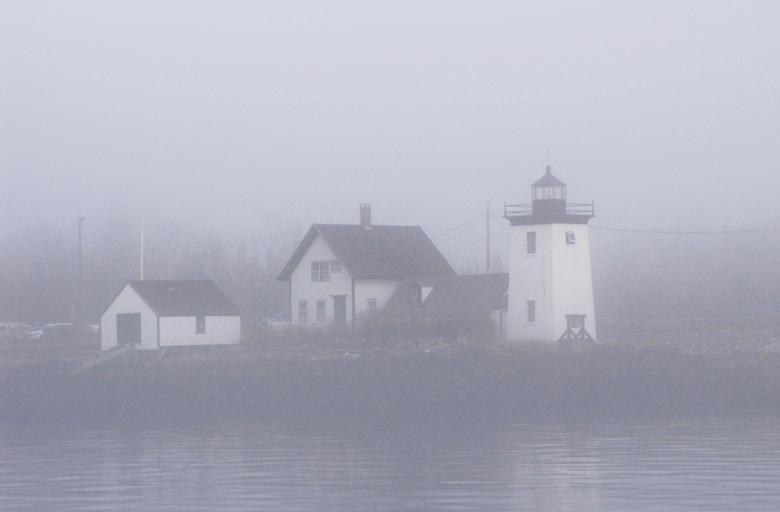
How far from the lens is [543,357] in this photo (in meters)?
36.3

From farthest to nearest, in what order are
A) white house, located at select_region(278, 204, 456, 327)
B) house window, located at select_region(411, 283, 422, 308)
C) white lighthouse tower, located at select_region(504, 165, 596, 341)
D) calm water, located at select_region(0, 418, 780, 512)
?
white house, located at select_region(278, 204, 456, 327), house window, located at select_region(411, 283, 422, 308), white lighthouse tower, located at select_region(504, 165, 596, 341), calm water, located at select_region(0, 418, 780, 512)

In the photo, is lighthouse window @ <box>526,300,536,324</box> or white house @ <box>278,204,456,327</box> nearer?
lighthouse window @ <box>526,300,536,324</box>

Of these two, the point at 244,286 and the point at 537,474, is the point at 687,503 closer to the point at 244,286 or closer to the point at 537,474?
→ the point at 537,474

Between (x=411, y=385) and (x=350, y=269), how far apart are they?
1484 cm

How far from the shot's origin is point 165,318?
43.5 m

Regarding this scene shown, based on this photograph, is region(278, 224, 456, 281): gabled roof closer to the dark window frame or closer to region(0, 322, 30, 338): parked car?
the dark window frame

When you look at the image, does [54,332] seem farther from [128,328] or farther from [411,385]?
[411,385]

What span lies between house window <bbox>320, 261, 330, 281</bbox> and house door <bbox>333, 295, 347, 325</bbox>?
1.03 m

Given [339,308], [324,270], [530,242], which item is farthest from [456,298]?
[324,270]

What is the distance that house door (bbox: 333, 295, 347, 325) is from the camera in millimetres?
48031

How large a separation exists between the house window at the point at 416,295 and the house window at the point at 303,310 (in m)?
5.30

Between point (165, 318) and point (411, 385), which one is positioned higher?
point (165, 318)

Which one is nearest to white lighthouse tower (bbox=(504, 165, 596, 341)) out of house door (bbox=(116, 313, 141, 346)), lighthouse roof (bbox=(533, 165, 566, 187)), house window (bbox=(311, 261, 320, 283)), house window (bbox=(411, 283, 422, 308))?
lighthouse roof (bbox=(533, 165, 566, 187))

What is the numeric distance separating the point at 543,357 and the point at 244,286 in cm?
4909
